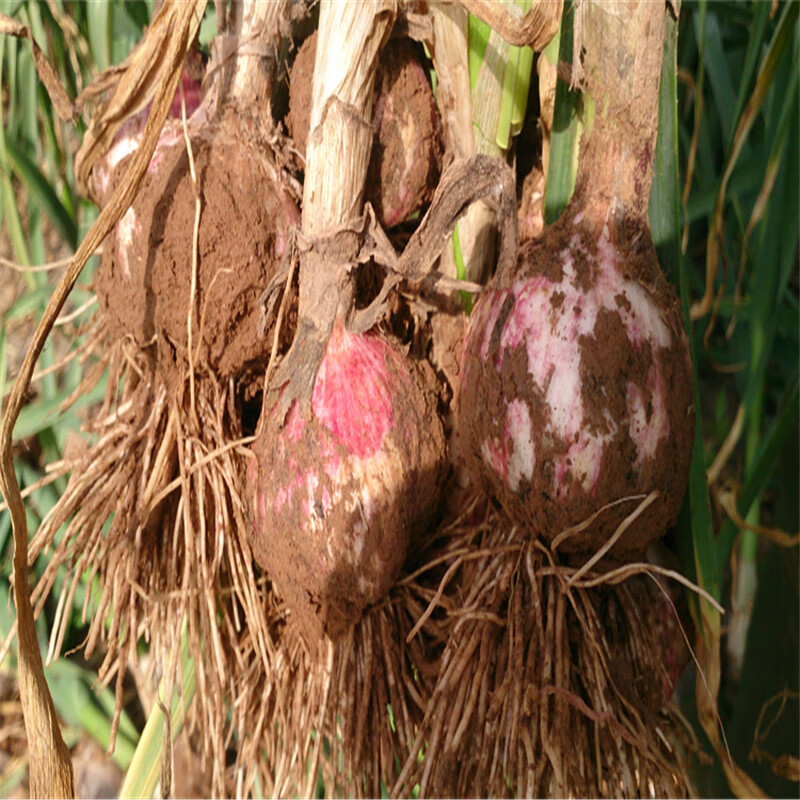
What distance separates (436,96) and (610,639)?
58 cm

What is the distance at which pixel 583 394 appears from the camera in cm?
55

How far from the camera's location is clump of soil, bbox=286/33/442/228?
0.66 meters

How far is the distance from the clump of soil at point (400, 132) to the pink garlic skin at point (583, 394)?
16 cm

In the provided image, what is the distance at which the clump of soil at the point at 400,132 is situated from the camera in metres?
0.66

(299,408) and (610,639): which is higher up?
(299,408)

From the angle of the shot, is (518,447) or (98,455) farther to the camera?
(98,455)

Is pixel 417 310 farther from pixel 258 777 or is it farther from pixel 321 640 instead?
pixel 258 777

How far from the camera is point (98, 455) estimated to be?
0.74 metres

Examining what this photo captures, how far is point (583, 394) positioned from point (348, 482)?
22 centimetres

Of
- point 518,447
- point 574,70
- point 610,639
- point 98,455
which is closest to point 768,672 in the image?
point 610,639

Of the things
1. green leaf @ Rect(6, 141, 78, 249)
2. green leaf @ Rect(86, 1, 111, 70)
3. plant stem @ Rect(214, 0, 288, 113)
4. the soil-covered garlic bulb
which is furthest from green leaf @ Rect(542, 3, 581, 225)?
green leaf @ Rect(6, 141, 78, 249)

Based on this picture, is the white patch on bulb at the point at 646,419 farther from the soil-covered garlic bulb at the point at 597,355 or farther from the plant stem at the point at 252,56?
the plant stem at the point at 252,56

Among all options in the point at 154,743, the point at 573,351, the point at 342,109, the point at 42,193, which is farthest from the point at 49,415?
the point at 573,351

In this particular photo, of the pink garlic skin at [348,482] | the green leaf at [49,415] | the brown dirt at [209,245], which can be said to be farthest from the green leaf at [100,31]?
the pink garlic skin at [348,482]
